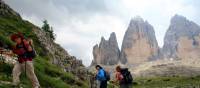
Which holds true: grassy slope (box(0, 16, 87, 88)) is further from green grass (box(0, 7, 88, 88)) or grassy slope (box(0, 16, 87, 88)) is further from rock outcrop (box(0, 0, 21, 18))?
rock outcrop (box(0, 0, 21, 18))

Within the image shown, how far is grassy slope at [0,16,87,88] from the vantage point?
85.1 feet

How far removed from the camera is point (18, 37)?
757 inches

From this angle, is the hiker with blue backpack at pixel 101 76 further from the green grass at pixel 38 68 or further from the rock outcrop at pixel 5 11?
the rock outcrop at pixel 5 11

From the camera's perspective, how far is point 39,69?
101ft

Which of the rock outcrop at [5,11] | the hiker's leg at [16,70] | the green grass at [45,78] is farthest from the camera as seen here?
the rock outcrop at [5,11]

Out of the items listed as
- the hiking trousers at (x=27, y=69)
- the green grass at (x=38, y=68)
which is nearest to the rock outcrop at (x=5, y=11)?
the green grass at (x=38, y=68)

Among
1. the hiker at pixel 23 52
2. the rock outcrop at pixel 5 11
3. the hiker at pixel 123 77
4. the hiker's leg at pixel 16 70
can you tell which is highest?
the rock outcrop at pixel 5 11

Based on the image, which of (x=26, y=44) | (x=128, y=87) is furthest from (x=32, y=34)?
(x=26, y=44)

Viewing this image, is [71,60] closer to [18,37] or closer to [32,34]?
[32,34]

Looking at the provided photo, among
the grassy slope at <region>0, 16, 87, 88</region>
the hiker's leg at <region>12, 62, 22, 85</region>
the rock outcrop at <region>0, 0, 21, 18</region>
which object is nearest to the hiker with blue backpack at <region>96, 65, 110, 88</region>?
the grassy slope at <region>0, 16, 87, 88</region>

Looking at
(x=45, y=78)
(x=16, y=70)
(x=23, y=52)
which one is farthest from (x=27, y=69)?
(x=45, y=78)

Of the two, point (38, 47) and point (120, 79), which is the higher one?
point (38, 47)

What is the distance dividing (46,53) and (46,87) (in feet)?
49.7

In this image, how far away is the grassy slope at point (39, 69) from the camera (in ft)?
85.1
